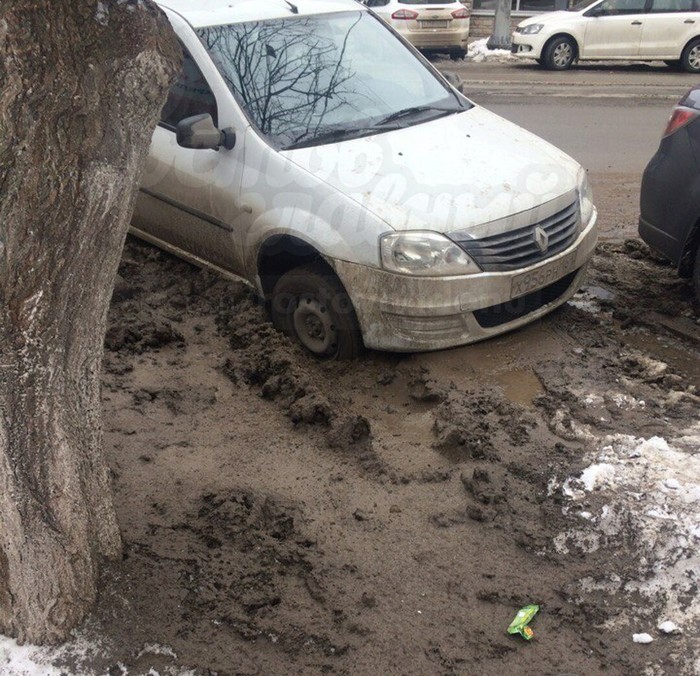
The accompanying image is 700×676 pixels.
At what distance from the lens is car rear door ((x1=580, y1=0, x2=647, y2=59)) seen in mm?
16438

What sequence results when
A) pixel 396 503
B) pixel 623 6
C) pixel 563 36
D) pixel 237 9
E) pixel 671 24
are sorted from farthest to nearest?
pixel 563 36 → pixel 623 6 → pixel 671 24 → pixel 237 9 → pixel 396 503

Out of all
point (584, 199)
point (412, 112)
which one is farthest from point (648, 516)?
point (412, 112)

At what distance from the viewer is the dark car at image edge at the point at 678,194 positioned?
5449mm

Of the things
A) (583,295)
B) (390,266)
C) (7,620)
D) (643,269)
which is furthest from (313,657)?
(643,269)

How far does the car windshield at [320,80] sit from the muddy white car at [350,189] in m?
0.01

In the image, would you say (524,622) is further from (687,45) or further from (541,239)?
(687,45)

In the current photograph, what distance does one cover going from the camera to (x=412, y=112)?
18.4ft

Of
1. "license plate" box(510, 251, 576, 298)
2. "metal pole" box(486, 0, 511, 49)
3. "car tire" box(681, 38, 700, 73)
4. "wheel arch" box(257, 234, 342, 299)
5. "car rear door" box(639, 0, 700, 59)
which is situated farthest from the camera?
"metal pole" box(486, 0, 511, 49)

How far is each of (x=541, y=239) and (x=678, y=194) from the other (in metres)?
1.12

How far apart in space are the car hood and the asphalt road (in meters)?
2.25

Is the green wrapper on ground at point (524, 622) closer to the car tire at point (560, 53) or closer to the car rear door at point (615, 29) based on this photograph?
the car tire at point (560, 53)

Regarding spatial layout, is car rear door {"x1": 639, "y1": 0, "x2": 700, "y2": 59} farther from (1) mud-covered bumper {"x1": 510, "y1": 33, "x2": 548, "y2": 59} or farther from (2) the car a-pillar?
(2) the car a-pillar

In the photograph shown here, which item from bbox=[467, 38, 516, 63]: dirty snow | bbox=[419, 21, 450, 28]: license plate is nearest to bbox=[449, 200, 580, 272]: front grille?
bbox=[419, 21, 450, 28]: license plate

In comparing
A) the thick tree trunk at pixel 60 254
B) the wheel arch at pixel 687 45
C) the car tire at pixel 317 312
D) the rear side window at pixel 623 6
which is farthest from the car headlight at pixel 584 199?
the wheel arch at pixel 687 45
